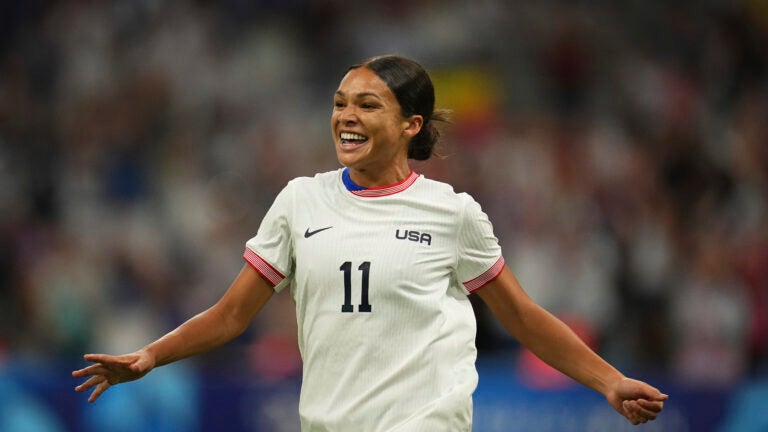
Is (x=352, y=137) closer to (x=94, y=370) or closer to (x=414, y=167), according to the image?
(x=94, y=370)

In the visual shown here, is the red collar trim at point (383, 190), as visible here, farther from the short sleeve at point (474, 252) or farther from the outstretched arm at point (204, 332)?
the outstretched arm at point (204, 332)

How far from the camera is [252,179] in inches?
396

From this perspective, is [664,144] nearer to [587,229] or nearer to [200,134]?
[587,229]

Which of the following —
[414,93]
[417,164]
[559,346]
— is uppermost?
[414,93]

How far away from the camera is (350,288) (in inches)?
160

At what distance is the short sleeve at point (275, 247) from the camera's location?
427cm

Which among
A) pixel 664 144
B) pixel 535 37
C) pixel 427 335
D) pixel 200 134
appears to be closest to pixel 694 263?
pixel 664 144

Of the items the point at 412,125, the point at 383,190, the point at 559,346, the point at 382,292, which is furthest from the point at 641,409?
the point at 412,125

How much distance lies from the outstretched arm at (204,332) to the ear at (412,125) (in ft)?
2.35

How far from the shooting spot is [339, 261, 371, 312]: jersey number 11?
4059 mm

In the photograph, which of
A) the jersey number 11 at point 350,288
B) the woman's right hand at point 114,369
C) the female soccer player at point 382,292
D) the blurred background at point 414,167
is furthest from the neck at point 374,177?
the blurred background at point 414,167

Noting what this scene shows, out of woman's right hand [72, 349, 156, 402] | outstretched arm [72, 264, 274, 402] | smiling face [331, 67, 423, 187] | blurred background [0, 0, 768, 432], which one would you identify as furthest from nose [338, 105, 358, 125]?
blurred background [0, 0, 768, 432]

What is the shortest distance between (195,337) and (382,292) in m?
0.68

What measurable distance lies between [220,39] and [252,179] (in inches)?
78.0
